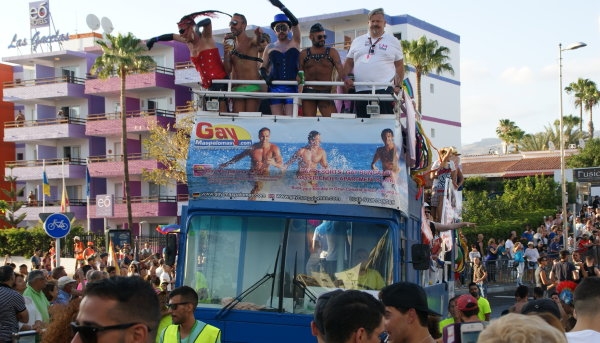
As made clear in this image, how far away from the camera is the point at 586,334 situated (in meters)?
5.89

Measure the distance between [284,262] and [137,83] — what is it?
1929 inches

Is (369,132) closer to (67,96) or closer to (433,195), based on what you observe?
(433,195)

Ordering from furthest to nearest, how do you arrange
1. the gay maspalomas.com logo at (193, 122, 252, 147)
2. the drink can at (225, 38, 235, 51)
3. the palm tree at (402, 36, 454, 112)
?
the palm tree at (402, 36, 454, 112), the drink can at (225, 38, 235, 51), the gay maspalomas.com logo at (193, 122, 252, 147)

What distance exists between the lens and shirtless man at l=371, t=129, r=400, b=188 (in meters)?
10.5

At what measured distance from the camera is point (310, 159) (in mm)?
10742

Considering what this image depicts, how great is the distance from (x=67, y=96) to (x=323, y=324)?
58.8m

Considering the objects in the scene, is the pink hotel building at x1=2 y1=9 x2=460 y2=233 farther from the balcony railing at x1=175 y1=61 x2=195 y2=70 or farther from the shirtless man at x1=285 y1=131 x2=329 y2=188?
the shirtless man at x1=285 y1=131 x2=329 y2=188

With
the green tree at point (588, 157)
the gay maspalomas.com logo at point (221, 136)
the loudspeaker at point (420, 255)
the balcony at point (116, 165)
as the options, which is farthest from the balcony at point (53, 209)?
the loudspeaker at point (420, 255)

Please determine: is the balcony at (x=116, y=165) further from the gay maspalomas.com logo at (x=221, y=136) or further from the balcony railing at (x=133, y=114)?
the gay maspalomas.com logo at (x=221, y=136)

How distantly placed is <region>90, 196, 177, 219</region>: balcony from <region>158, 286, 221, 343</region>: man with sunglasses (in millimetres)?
49533

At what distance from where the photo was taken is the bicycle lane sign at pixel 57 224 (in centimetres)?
1939

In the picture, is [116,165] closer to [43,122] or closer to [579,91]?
[43,122]

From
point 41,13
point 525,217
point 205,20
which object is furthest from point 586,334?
point 41,13

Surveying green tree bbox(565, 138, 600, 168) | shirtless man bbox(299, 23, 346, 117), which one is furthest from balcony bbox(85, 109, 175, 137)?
shirtless man bbox(299, 23, 346, 117)
